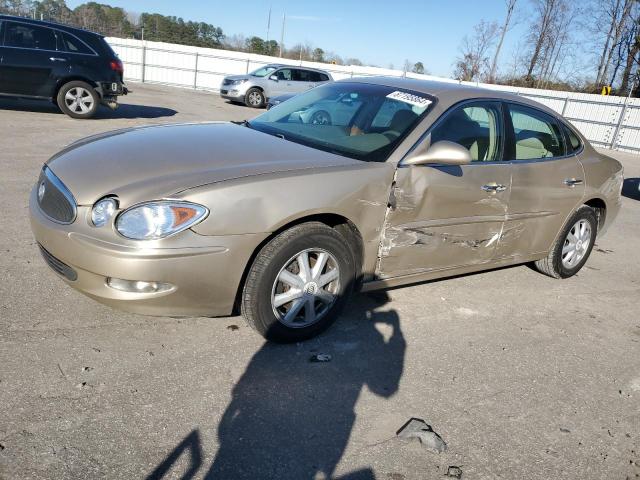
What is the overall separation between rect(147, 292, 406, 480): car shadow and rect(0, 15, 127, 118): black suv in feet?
30.9

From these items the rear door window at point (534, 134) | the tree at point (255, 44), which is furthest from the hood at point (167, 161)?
the tree at point (255, 44)

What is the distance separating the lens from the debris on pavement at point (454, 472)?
2424 millimetres

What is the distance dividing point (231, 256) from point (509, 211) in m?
2.35

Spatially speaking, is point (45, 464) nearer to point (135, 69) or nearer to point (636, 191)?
point (636, 191)

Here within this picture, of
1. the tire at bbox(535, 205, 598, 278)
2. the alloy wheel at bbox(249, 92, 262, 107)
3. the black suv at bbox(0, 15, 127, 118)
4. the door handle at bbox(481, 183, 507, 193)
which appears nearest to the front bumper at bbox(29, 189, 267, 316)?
the door handle at bbox(481, 183, 507, 193)

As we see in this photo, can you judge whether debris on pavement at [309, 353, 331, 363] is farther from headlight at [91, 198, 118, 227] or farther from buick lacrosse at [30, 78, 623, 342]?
headlight at [91, 198, 118, 227]

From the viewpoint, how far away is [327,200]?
3174 mm

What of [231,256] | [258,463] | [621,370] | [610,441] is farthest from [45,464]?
[621,370]

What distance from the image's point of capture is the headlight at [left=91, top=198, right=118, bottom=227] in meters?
2.81

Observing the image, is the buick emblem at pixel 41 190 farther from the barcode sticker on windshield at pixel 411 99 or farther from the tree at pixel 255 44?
the tree at pixel 255 44

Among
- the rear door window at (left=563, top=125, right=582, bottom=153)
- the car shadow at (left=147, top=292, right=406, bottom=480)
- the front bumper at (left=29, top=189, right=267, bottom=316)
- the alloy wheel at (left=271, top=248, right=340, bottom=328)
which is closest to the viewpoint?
the car shadow at (left=147, top=292, right=406, bottom=480)

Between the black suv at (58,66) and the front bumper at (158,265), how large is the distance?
9000 mm

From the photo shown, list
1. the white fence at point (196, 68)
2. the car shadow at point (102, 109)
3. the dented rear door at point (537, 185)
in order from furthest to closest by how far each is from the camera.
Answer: the white fence at point (196, 68) < the car shadow at point (102, 109) < the dented rear door at point (537, 185)

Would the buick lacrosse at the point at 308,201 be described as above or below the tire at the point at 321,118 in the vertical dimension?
below
